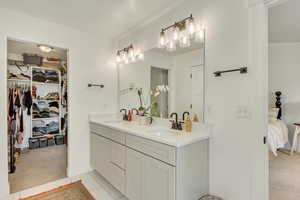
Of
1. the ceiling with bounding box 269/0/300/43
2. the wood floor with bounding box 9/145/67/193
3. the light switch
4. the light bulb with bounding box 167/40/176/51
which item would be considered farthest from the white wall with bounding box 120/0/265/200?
the wood floor with bounding box 9/145/67/193

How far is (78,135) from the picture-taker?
2650mm

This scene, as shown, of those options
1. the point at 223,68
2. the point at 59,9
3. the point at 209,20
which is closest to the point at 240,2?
the point at 209,20

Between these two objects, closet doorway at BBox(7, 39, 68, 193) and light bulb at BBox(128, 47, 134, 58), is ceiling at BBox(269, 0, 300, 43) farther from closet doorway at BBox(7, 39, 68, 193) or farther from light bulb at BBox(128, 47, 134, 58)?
closet doorway at BBox(7, 39, 68, 193)

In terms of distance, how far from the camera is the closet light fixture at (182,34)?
5.66 feet

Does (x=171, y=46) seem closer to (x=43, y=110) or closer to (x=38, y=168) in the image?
(x=38, y=168)

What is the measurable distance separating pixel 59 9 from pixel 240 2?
217cm

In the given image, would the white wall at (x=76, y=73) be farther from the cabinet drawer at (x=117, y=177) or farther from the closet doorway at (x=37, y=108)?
the cabinet drawer at (x=117, y=177)

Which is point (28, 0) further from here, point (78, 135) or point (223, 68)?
point (223, 68)

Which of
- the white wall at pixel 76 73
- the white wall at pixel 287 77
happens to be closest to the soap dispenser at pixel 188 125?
the white wall at pixel 76 73

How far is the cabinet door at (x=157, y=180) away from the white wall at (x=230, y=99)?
21.9 inches

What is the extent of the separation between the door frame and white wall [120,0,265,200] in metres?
0.01

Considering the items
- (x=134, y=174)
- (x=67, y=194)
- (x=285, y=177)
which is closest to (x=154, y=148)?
(x=134, y=174)

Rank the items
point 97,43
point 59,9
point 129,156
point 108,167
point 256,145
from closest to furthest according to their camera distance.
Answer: point 256,145 < point 129,156 < point 59,9 < point 108,167 < point 97,43

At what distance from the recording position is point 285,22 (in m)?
2.67
